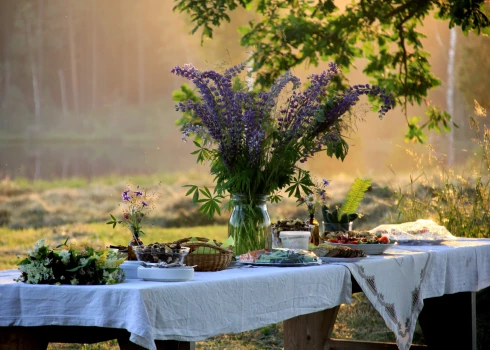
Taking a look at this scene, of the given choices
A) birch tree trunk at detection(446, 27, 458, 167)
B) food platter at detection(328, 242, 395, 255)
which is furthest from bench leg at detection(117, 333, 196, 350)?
birch tree trunk at detection(446, 27, 458, 167)

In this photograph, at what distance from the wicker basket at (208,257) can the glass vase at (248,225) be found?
39 centimetres

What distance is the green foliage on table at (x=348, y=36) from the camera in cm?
732

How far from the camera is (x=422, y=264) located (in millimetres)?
2820

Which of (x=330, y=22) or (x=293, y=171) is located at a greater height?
(x=330, y=22)

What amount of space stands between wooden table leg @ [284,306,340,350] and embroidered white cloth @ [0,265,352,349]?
145cm

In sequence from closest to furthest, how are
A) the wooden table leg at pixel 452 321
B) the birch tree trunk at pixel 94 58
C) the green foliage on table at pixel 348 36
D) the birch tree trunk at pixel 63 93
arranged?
the wooden table leg at pixel 452 321 → the birch tree trunk at pixel 63 93 → the birch tree trunk at pixel 94 58 → the green foliage on table at pixel 348 36

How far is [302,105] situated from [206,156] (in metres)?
0.39

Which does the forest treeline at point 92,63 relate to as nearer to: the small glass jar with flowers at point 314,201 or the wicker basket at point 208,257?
the small glass jar with flowers at point 314,201

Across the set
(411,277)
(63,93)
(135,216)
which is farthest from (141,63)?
(135,216)

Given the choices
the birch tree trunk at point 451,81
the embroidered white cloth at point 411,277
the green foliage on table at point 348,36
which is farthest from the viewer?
the birch tree trunk at point 451,81

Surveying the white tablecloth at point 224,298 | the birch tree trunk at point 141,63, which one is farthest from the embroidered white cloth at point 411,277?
the birch tree trunk at point 141,63

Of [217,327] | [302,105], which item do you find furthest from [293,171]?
[217,327]

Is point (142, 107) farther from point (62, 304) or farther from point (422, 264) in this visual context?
point (62, 304)

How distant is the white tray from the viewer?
1.87 m
